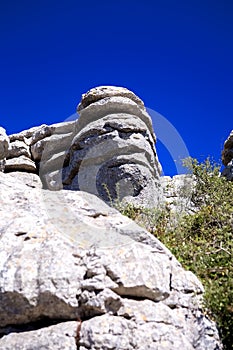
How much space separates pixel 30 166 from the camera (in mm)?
24906

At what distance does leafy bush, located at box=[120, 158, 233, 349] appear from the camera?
19.6 ft

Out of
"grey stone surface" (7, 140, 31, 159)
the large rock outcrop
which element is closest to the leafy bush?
the large rock outcrop

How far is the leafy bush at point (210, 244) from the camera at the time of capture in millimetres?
5984

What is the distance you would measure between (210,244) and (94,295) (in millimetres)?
3922

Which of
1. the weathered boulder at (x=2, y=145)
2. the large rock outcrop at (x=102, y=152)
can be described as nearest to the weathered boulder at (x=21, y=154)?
the large rock outcrop at (x=102, y=152)

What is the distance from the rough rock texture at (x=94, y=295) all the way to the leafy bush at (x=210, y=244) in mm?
285

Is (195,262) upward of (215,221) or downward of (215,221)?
downward

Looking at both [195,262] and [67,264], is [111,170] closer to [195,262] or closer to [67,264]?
[195,262]

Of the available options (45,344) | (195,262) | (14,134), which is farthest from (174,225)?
(14,134)

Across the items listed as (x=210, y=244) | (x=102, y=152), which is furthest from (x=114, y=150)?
(x=210, y=244)

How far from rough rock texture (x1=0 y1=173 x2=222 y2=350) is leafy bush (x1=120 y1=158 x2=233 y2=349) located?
29 centimetres

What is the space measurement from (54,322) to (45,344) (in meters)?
0.38

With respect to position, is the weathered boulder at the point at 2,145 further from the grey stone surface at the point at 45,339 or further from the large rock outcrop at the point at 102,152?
the grey stone surface at the point at 45,339

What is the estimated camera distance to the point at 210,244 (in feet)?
28.1
